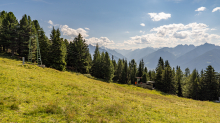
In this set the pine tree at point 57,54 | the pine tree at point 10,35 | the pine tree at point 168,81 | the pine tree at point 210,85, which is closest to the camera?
the pine tree at point 57,54

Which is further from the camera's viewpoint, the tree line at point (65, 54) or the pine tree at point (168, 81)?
the pine tree at point (168, 81)

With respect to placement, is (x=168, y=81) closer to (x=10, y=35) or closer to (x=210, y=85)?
(x=210, y=85)

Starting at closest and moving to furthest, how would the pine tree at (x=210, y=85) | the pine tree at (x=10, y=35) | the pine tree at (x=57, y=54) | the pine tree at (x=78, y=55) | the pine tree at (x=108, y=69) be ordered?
the pine tree at (x=57, y=54)
the pine tree at (x=10, y=35)
the pine tree at (x=210, y=85)
the pine tree at (x=78, y=55)
the pine tree at (x=108, y=69)

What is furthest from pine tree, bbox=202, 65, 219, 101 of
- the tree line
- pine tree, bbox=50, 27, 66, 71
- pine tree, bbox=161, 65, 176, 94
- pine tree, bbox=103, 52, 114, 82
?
pine tree, bbox=50, 27, 66, 71

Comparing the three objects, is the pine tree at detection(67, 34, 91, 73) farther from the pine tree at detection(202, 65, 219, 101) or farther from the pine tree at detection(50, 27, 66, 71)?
the pine tree at detection(202, 65, 219, 101)

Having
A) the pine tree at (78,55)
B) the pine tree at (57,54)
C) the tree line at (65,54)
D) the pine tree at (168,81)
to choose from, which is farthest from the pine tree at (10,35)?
the pine tree at (168,81)

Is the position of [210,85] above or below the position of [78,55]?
below

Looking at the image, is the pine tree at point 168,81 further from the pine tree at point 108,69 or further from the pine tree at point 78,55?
the pine tree at point 78,55

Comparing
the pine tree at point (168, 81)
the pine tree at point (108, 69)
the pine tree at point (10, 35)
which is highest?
the pine tree at point (10, 35)

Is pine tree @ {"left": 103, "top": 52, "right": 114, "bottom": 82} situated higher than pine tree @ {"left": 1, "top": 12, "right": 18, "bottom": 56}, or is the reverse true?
pine tree @ {"left": 1, "top": 12, "right": 18, "bottom": 56}

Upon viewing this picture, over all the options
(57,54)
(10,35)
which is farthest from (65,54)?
(10,35)

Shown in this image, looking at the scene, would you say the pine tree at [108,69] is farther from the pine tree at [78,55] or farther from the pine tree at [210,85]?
the pine tree at [210,85]

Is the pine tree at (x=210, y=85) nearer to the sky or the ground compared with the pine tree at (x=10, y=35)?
nearer to the ground

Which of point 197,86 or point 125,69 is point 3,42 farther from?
point 197,86
